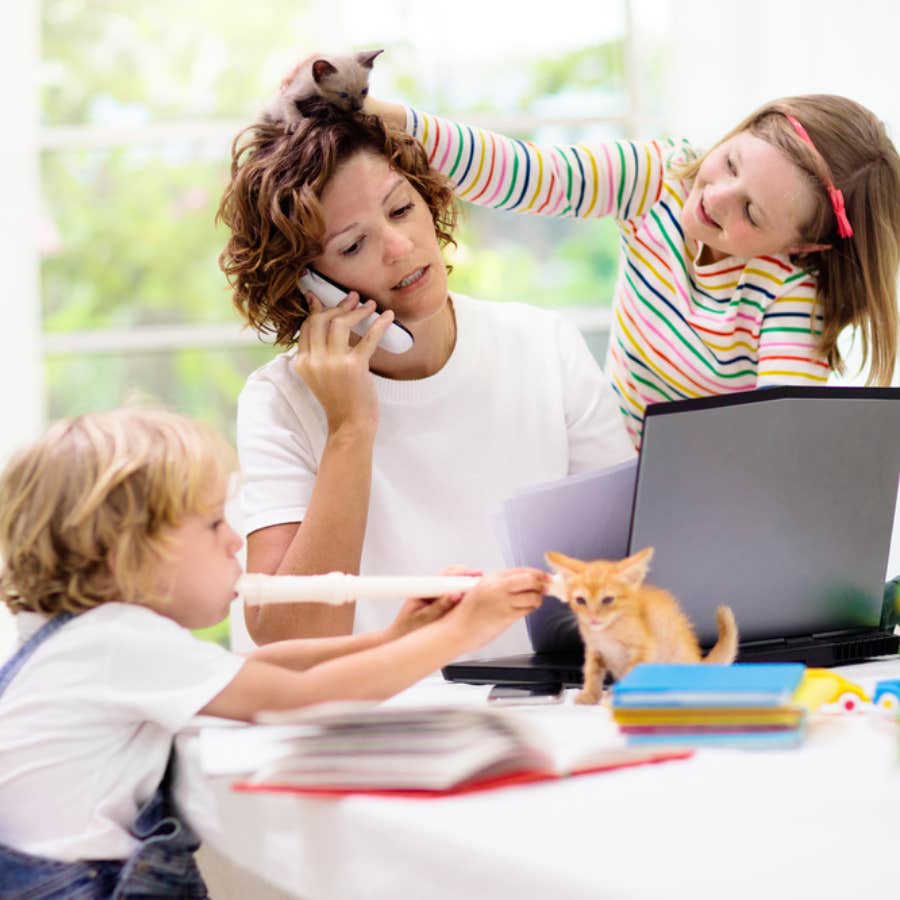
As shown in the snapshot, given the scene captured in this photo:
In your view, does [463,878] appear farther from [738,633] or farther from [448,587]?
[738,633]

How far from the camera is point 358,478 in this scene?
1.51 meters

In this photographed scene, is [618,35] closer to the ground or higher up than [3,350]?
higher up

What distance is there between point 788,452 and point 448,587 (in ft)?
1.10

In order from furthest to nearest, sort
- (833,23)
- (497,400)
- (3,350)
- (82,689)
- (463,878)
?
1. (3,350)
2. (833,23)
3. (497,400)
4. (82,689)
5. (463,878)

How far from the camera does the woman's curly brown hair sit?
1516 millimetres

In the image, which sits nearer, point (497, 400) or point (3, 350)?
point (497, 400)

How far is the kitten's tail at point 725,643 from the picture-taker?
1135 mm

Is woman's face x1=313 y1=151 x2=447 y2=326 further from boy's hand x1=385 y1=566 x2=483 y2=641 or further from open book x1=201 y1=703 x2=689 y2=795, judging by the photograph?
open book x1=201 y1=703 x2=689 y2=795

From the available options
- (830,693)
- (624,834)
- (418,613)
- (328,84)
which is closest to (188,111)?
(328,84)

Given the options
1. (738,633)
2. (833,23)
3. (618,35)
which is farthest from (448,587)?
(618,35)

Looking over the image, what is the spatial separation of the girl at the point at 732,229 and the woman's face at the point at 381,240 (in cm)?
14

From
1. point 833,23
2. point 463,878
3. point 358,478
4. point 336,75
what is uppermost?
point 833,23

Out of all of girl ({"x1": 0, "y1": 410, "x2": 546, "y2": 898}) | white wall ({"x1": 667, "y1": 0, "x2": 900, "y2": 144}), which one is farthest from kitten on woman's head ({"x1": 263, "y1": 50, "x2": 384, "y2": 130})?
white wall ({"x1": 667, "y1": 0, "x2": 900, "y2": 144})

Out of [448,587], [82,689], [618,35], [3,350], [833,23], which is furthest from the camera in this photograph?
[618,35]
